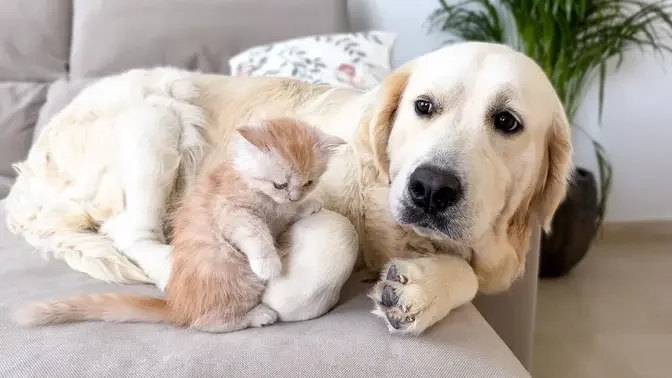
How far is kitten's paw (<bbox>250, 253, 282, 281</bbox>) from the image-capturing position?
0.94 metres

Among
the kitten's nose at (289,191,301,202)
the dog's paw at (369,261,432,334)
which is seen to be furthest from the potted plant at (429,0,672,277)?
the kitten's nose at (289,191,301,202)

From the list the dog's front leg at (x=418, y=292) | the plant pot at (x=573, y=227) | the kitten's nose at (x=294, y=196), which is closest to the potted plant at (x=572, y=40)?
the plant pot at (x=573, y=227)

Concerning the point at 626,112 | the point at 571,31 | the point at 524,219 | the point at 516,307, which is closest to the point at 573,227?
the point at 626,112

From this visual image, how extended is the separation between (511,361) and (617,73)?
2.34 meters

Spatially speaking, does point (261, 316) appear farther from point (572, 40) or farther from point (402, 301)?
point (572, 40)

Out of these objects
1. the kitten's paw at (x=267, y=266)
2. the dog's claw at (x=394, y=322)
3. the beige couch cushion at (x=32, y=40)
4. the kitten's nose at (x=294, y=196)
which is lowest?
the beige couch cushion at (x=32, y=40)

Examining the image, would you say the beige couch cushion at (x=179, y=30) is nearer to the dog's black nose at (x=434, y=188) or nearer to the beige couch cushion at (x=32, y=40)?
the beige couch cushion at (x=32, y=40)

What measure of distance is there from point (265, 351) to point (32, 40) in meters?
2.00

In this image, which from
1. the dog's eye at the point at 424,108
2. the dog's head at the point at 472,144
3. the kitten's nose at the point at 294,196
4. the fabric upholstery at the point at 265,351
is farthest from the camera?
the dog's eye at the point at 424,108

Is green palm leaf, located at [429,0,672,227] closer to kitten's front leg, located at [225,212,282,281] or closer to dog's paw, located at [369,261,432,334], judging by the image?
dog's paw, located at [369,261,432,334]

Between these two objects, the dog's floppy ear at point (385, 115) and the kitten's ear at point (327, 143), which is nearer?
the kitten's ear at point (327, 143)

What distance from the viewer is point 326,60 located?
2.05 metres

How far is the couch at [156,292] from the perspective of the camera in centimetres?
88

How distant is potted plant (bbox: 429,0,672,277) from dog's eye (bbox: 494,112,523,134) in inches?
58.1
